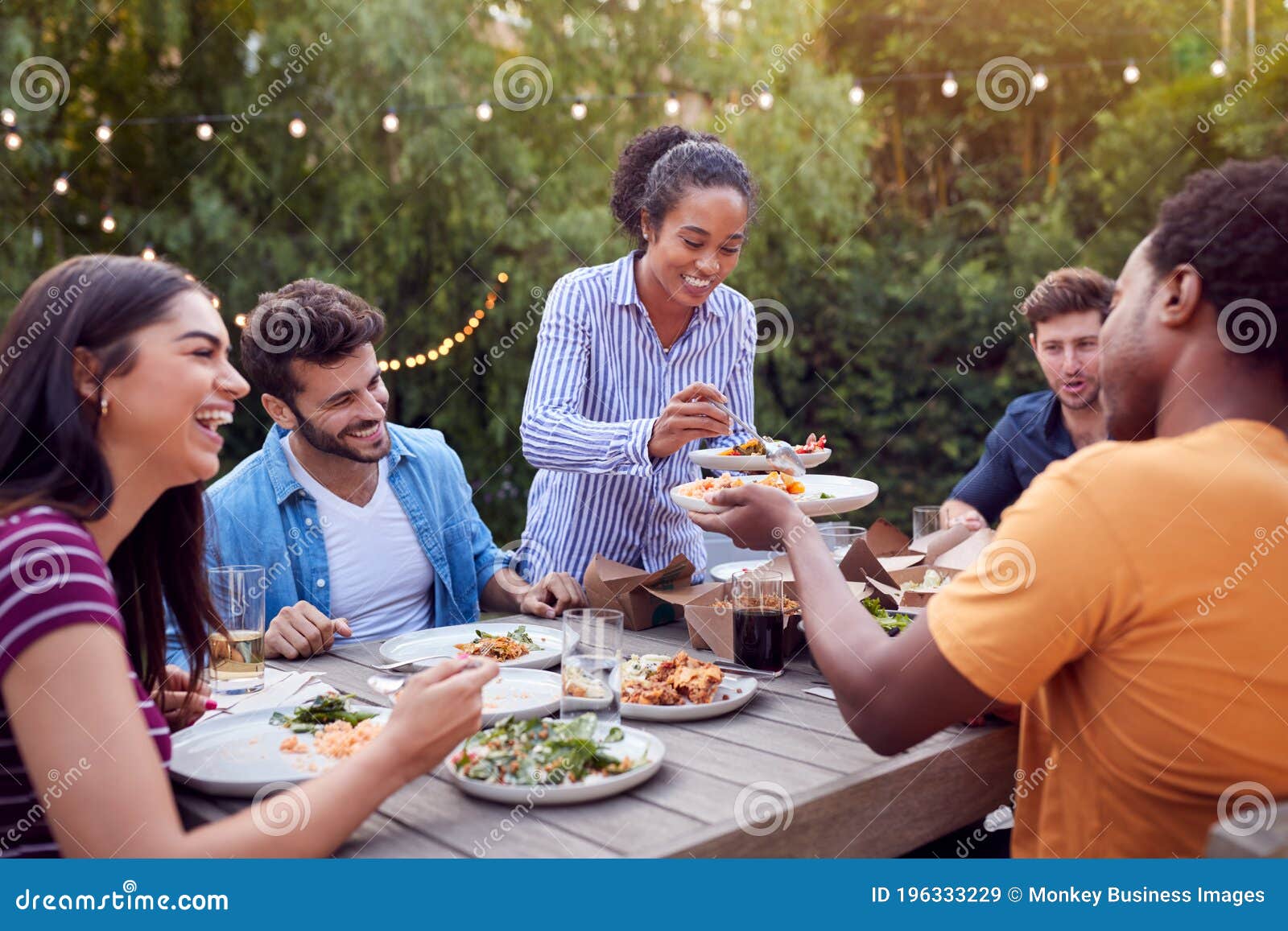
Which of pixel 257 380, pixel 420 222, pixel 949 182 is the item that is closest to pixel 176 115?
pixel 420 222

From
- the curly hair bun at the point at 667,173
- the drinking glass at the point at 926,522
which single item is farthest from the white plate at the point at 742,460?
the curly hair bun at the point at 667,173

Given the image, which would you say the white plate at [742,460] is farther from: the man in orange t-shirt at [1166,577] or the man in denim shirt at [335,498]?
the man in orange t-shirt at [1166,577]

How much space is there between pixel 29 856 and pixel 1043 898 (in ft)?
4.38

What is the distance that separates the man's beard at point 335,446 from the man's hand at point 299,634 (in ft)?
2.00

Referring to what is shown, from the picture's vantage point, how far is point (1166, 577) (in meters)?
1.28

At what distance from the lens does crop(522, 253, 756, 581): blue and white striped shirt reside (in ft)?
9.44

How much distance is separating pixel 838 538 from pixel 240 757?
4.88ft

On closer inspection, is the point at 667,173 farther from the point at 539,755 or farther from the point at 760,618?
the point at 539,755

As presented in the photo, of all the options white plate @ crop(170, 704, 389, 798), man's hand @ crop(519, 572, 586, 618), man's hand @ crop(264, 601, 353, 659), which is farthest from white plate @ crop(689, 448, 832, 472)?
white plate @ crop(170, 704, 389, 798)

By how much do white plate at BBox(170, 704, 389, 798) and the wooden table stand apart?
0.12 feet

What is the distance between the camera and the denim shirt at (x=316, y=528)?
2.74m

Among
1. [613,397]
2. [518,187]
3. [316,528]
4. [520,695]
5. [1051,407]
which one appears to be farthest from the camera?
[518,187]

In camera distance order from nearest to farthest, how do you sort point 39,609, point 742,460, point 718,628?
point 39,609 → point 718,628 → point 742,460

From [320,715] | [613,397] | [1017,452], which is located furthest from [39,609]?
[1017,452]
